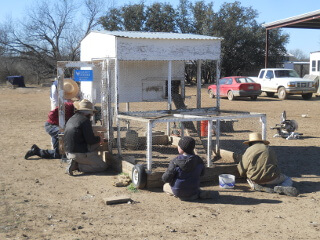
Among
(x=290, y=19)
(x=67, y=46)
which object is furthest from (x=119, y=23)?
(x=290, y=19)

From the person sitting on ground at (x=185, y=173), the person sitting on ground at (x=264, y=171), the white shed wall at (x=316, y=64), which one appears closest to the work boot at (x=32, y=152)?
the person sitting on ground at (x=185, y=173)

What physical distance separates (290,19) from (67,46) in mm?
22654

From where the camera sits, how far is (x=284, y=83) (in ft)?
→ 78.2

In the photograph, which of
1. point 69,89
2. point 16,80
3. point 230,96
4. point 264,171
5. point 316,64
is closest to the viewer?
point 264,171

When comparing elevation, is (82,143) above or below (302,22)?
below

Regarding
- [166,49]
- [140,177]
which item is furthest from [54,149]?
[166,49]

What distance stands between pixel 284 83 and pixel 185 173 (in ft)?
63.1

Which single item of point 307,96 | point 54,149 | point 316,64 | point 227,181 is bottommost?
point 227,181

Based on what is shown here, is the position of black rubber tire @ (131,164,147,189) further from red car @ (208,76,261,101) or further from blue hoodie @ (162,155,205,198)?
red car @ (208,76,261,101)

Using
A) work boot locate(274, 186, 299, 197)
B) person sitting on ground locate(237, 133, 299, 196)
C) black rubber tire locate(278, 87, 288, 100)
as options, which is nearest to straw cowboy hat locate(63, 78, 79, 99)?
person sitting on ground locate(237, 133, 299, 196)

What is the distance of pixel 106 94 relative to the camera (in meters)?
8.48

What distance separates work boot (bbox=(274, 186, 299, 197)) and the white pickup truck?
17.9 m

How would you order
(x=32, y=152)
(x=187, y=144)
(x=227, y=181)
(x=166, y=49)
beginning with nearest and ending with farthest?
(x=187, y=144)
(x=227, y=181)
(x=166, y=49)
(x=32, y=152)

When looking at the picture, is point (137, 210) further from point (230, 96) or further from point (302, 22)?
point (302, 22)
